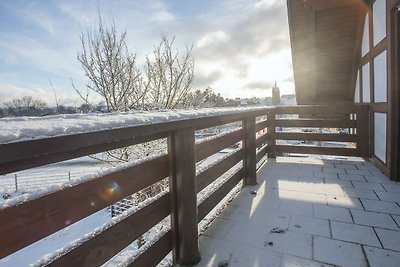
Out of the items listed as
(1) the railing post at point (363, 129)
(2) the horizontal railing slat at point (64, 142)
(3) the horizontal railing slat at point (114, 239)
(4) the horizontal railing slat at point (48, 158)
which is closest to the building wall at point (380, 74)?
(1) the railing post at point (363, 129)

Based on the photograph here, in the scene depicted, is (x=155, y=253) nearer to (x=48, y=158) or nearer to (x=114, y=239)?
(x=114, y=239)

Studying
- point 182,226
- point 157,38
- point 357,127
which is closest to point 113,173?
point 182,226

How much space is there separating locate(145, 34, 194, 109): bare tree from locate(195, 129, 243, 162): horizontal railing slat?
546 centimetres

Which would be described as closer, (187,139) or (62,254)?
(62,254)

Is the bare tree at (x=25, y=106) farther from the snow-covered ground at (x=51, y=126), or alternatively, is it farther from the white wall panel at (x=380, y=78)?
the white wall panel at (x=380, y=78)

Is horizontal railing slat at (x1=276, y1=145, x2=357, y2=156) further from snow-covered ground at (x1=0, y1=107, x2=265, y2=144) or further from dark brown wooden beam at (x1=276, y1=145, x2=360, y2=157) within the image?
snow-covered ground at (x1=0, y1=107, x2=265, y2=144)

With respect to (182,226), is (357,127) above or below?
above

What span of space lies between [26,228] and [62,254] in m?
0.24

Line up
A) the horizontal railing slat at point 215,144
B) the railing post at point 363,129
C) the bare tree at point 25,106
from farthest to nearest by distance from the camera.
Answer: the bare tree at point 25,106 → the railing post at point 363,129 → the horizontal railing slat at point 215,144

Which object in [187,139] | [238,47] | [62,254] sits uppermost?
[238,47]

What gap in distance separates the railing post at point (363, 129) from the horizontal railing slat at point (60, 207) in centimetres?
518

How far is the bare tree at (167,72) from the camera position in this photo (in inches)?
337

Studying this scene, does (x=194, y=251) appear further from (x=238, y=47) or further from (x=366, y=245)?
(x=238, y=47)

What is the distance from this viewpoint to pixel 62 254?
113 centimetres
